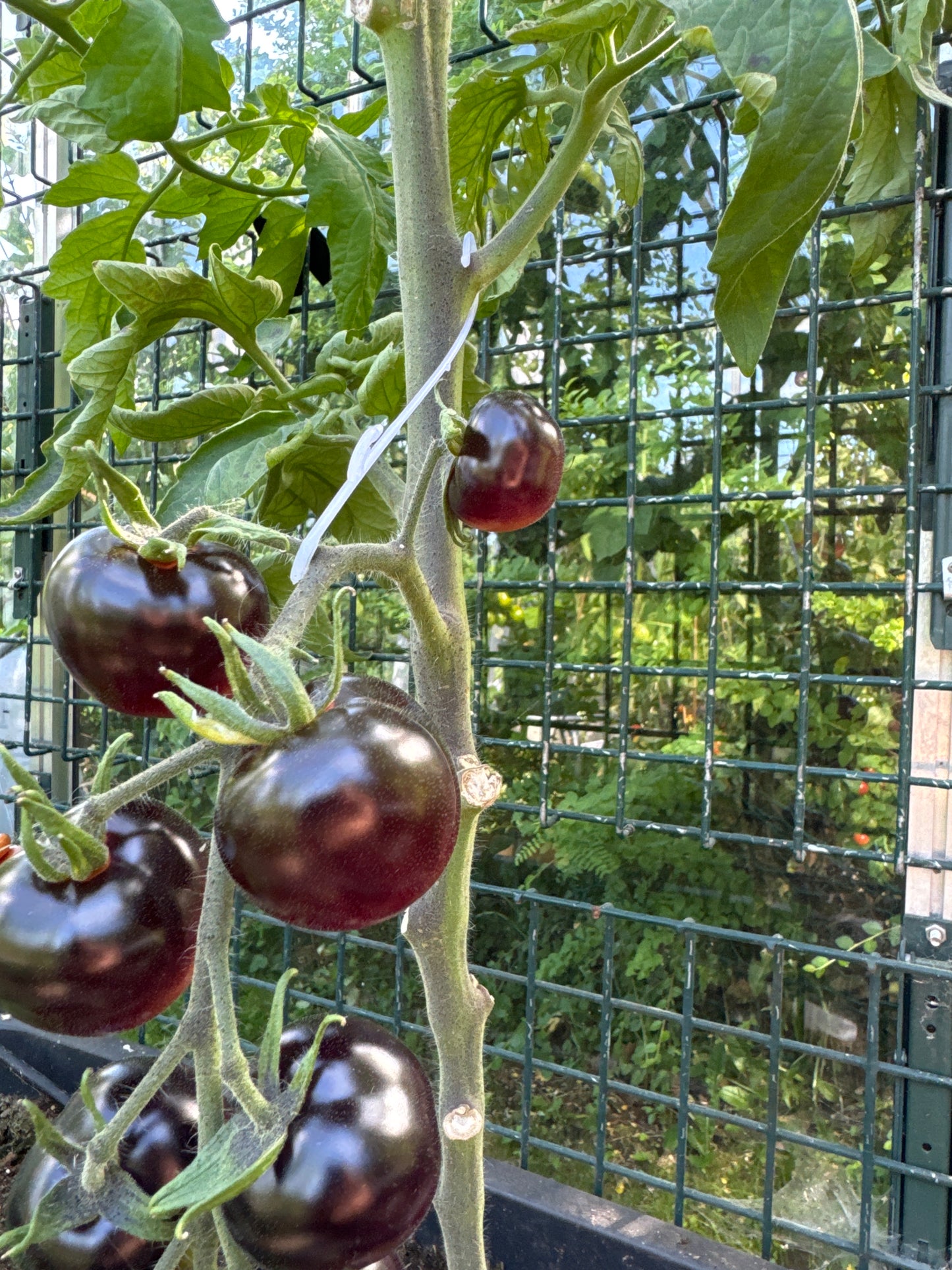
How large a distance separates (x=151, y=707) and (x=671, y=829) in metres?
0.52

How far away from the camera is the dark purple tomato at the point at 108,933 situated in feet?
0.66

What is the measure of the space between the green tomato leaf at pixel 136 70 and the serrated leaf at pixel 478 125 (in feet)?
0.37

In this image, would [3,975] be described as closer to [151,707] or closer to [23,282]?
[151,707]

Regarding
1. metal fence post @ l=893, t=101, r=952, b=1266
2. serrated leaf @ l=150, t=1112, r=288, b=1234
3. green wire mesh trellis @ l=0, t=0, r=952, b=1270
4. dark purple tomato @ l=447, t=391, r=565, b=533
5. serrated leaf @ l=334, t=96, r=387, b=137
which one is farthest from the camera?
green wire mesh trellis @ l=0, t=0, r=952, b=1270

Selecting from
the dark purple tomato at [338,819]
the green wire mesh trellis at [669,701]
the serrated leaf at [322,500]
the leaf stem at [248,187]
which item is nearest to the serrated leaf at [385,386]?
the serrated leaf at [322,500]

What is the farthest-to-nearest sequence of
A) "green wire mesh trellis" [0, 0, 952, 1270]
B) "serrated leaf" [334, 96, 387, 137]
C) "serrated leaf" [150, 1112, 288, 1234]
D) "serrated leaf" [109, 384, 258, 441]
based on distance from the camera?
"green wire mesh trellis" [0, 0, 952, 1270] → "serrated leaf" [334, 96, 387, 137] → "serrated leaf" [109, 384, 258, 441] → "serrated leaf" [150, 1112, 288, 1234]

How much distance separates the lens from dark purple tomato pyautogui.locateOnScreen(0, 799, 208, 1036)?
200 mm

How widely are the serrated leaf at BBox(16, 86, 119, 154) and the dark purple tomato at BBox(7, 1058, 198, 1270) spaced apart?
0.46 meters

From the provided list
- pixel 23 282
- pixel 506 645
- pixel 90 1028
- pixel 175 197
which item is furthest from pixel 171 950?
pixel 506 645

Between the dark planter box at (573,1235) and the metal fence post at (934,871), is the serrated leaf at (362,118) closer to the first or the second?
→ the metal fence post at (934,871)

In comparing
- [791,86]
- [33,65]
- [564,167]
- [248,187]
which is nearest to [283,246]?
[248,187]

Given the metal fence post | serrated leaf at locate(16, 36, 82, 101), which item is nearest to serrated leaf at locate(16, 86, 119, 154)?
serrated leaf at locate(16, 36, 82, 101)

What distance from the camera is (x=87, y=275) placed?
516 mm

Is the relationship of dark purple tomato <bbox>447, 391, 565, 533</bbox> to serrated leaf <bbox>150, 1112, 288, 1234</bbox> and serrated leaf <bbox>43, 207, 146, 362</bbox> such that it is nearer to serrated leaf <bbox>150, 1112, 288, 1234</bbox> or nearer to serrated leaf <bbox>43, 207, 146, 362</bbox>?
serrated leaf <bbox>150, 1112, 288, 1234</bbox>
